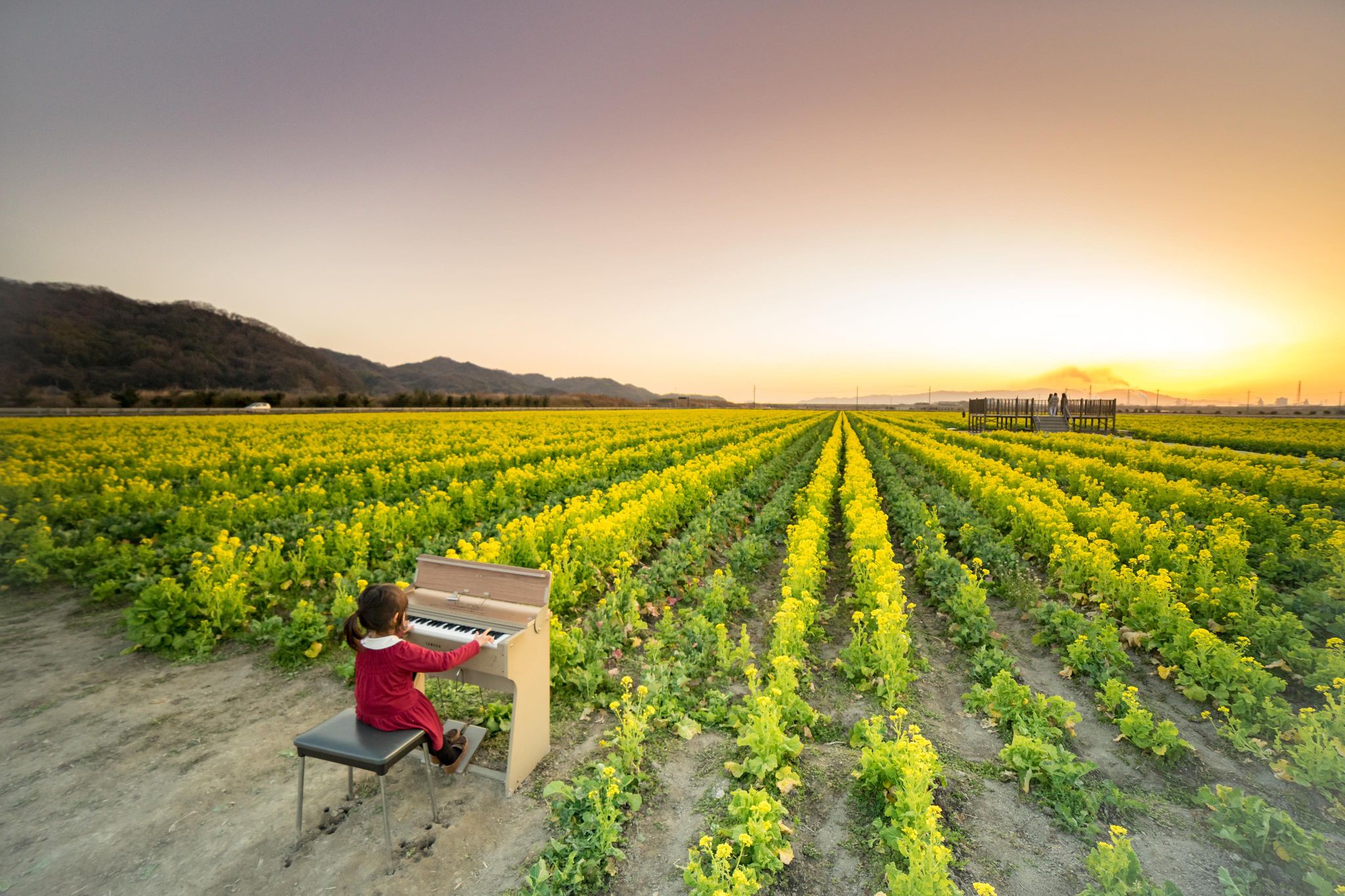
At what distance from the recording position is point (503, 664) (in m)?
4.60

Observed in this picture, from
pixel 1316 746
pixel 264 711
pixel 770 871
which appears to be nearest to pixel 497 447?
pixel 264 711

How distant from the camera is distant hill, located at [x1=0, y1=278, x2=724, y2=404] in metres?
27.4

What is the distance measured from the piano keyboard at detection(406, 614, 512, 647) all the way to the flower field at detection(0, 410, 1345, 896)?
1.38m

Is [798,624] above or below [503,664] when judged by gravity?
below

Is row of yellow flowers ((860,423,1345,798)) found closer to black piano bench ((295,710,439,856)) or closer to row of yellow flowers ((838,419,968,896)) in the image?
row of yellow flowers ((838,419,968,896))

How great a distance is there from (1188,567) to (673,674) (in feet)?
31.1

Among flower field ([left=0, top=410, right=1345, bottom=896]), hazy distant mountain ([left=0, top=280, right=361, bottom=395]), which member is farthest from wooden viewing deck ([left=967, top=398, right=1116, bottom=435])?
hazy distant mountain ([left=0, top=280, right=361, bottom=395])

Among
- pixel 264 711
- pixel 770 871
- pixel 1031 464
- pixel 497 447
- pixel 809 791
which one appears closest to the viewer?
pixel 770 871

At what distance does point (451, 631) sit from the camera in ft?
15.8

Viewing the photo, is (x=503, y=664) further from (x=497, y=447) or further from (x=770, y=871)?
(x=497, y=447)

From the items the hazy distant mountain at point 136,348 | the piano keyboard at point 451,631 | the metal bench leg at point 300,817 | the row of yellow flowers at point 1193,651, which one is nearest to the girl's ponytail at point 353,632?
the piano keyboard at point 451,631

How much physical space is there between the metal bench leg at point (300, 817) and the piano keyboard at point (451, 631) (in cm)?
118

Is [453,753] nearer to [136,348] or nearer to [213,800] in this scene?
[213,800]

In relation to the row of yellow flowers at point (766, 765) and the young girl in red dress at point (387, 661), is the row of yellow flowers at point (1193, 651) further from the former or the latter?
the young girl in red dress at point (387, 661)
